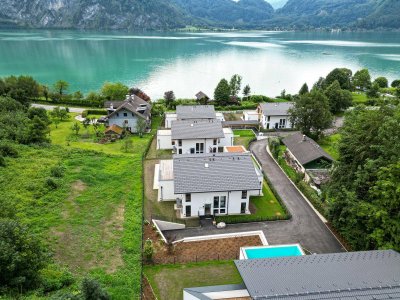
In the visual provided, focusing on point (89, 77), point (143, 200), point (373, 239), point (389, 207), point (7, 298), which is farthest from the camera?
point (89, 77)

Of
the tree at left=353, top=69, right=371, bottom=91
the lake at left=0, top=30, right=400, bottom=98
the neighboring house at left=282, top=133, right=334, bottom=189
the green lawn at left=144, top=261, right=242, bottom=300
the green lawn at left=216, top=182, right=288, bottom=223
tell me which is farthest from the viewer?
the lake at left=0, top=30, right=400, bottom=98

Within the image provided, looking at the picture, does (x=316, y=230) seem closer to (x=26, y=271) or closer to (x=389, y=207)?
(x=389, y=207)

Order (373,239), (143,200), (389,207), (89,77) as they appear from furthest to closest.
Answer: (89,77) → (143,200) → (373,239) → (389,207)

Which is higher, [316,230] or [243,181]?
[243,181]

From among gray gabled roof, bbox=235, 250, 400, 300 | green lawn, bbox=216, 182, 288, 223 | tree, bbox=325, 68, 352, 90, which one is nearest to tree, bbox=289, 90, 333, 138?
green lawn, bbox=216, 182, 288, 223

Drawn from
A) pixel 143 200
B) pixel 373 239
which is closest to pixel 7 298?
pixel 143 200

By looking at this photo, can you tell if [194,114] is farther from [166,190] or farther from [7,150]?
[7,150]

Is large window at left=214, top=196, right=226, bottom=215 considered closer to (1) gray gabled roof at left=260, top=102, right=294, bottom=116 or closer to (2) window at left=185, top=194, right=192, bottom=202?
(2) window at left=185, top=194, right=192, bottom=202
